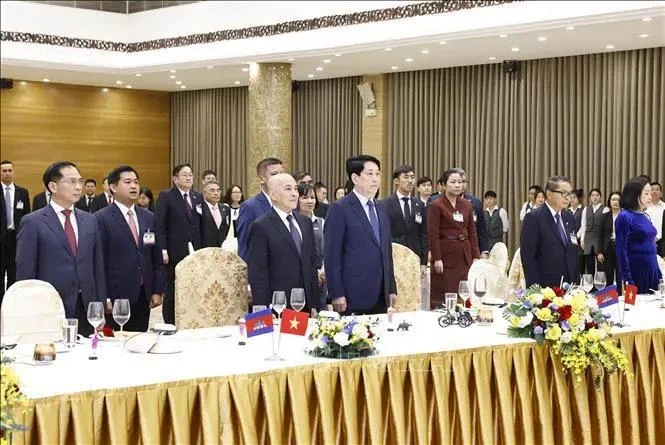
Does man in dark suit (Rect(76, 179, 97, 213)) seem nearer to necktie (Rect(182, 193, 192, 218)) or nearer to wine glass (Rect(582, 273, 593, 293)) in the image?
necktie (Rect(182, 193, 192, 218))

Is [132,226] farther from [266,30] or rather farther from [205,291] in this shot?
[266,30]

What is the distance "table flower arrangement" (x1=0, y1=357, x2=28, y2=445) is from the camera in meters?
3.19

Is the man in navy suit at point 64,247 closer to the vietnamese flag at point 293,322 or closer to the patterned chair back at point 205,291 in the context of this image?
the patterned chair back at point 205,291

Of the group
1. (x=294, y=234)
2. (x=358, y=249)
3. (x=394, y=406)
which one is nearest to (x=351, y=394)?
(x=394, y=406)

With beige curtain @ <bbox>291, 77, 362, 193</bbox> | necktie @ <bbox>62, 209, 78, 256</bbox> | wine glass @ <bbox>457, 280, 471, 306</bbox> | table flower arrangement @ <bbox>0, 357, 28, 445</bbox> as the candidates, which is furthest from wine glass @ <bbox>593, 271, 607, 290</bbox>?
beige curtain @ <bbox>291, 77, 362, 193</bbox>

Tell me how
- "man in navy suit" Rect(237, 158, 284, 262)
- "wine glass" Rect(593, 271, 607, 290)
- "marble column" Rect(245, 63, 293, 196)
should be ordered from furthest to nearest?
"marble column" Rect(245, 63, 293, 196) → "man in navy suit" Rect(237, 158, 284, 262) → "wine glass" Rect(593, 271, 607, 290)

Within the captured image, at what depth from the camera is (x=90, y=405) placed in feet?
11.9

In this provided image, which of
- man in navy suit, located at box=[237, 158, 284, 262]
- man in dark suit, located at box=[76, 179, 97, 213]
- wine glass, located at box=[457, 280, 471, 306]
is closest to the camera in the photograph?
wine glass, located at box=[457, 280, 471, 306]

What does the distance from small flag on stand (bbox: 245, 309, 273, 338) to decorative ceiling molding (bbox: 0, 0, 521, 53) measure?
914 centimetres

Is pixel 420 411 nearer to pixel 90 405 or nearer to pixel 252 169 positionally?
pixel 90 405

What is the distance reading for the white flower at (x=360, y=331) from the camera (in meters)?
4.20

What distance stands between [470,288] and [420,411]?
1.25 meters

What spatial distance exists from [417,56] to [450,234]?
261 inches

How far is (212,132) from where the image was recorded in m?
21.0
